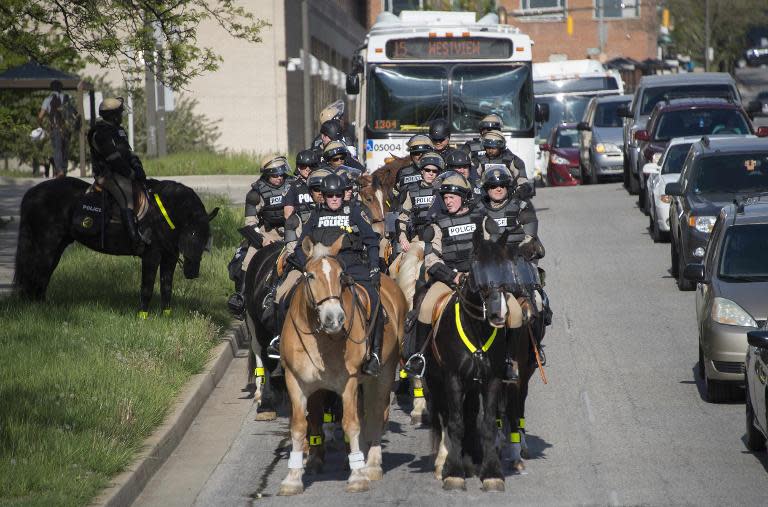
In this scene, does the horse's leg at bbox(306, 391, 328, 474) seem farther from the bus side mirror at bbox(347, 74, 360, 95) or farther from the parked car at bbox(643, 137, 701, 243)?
the bus side mirror at bbox(347, 74, 360, 95)

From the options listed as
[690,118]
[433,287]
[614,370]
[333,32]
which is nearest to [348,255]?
[433,287]

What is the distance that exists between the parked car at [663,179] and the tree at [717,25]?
6423 centimetres

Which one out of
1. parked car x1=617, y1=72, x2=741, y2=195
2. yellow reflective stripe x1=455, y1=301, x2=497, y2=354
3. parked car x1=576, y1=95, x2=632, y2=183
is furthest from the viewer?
parked car x1=576, y1=95, x2=632, y2=183

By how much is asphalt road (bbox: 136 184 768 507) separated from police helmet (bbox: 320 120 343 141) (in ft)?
9.16

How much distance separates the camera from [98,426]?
11273mm

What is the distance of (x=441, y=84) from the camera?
84.8ft

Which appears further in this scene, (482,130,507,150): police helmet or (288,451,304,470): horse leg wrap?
(482,130,507,150): police helmet

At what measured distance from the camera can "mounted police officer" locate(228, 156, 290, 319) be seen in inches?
560

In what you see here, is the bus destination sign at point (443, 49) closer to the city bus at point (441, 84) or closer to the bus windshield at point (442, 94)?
the city bus at point (441, 84)

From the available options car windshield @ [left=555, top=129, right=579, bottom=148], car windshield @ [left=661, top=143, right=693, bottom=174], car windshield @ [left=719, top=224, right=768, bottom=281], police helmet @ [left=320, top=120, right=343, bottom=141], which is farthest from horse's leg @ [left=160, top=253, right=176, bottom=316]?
car windshield @ [left=555, top=129, right=579, bottom=148]

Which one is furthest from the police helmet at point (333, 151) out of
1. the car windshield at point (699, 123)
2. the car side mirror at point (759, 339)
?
the car windshield at point (699, 123)

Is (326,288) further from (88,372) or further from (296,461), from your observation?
(88,372)

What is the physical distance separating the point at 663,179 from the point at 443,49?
446 cm

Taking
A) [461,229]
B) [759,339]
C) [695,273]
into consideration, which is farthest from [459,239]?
[695,273]
